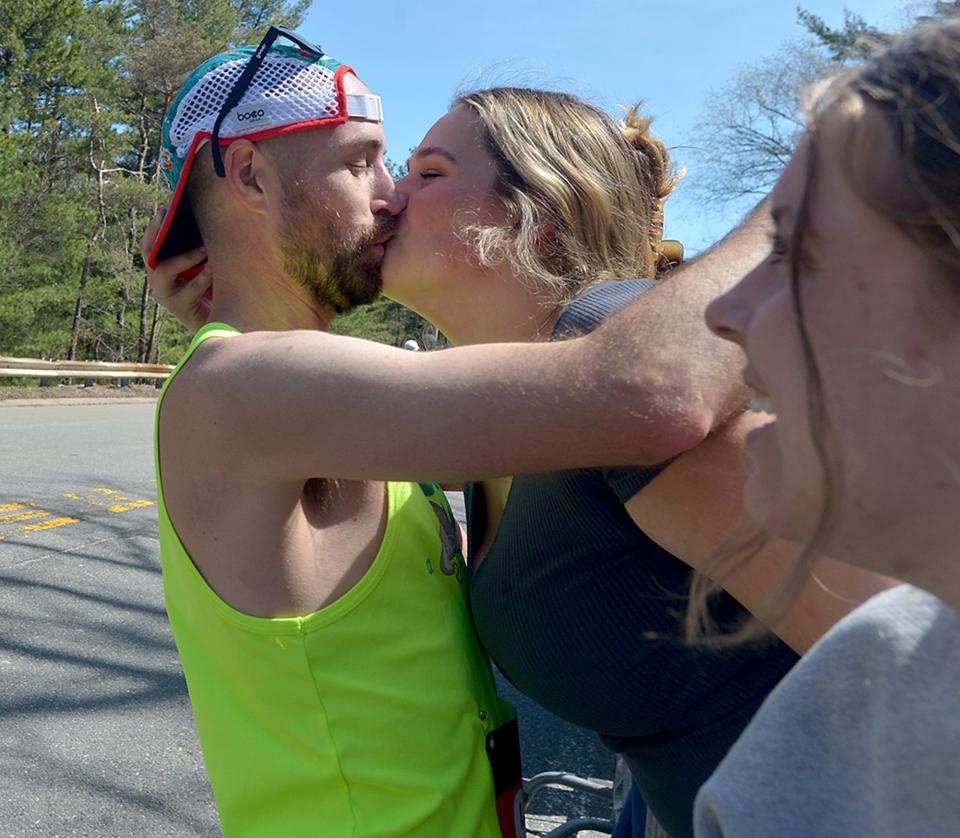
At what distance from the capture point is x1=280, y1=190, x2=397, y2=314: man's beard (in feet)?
6.87

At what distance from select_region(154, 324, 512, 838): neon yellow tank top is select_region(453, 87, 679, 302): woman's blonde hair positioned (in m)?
0.65

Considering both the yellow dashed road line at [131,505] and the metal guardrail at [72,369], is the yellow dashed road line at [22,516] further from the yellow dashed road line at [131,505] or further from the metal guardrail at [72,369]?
the metal guardrail at [72,369]

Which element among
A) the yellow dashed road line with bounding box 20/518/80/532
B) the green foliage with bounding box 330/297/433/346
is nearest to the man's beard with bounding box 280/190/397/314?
the yellow dashed road line with bounding box 20/518/80/532

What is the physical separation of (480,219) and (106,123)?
3098cm

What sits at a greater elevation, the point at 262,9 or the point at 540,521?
the point at 540,521

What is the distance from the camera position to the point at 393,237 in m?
2.23

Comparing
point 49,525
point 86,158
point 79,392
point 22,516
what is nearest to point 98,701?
point 49,525

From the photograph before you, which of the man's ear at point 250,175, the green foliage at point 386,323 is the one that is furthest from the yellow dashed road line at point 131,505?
the green foliage at point 386,323

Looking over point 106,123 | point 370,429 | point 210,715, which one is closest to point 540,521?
point 370,429

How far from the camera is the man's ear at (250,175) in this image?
2.06 metres

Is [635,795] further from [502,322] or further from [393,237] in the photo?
[393,237]

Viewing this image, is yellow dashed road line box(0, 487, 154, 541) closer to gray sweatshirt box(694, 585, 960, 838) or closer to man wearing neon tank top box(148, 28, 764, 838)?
man wearing neon tank top box(148, 28, 764, 838)

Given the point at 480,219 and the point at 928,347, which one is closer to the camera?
the point at 928,347

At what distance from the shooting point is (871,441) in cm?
91
